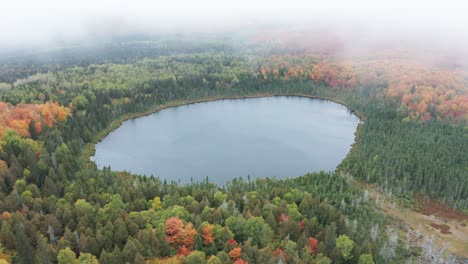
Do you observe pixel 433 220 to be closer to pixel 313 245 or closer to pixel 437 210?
pixel 437 210

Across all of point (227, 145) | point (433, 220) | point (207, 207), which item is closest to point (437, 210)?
point (433, 220)

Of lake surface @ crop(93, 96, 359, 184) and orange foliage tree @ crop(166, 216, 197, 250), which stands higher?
orange foliage tree @ crop(166, 216, 197, 250)

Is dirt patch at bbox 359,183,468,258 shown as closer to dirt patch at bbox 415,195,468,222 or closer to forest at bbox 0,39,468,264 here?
dirt patch at bbox 415,195,468,222

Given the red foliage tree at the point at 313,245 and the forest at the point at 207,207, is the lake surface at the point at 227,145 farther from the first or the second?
the red foliage tree at the point at 313,245

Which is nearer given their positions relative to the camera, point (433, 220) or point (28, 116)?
point (433, 220)

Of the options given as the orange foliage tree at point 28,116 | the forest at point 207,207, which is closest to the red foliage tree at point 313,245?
the forest at point 207,207

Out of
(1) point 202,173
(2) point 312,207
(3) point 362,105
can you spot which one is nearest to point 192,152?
(1) point 202,173

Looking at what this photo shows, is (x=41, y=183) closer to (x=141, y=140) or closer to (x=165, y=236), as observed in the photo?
(x=165, y=236)

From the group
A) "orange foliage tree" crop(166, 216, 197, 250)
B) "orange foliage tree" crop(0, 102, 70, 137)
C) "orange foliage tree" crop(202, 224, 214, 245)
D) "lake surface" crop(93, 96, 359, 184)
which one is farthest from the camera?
"orange foliage tree" crop(0, 102, 70, 137)

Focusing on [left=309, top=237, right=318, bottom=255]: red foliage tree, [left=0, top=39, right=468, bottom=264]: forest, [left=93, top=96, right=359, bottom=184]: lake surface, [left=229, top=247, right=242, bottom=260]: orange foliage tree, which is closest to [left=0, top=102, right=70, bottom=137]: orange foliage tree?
[left=0, top=39, right=468, bottom=264]: forest
